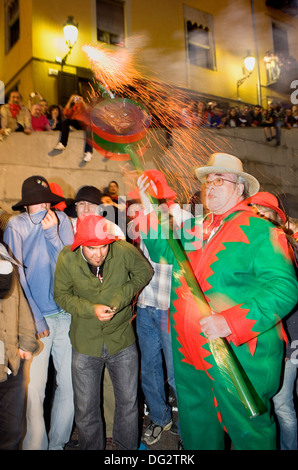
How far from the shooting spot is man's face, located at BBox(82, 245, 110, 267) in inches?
113

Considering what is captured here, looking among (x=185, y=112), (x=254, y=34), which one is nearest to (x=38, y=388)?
(x=185, y=112)

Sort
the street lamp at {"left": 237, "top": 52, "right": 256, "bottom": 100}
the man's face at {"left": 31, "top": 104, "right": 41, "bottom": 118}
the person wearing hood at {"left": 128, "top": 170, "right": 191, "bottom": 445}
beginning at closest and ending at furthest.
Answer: the person wearing hood at {"left": 128, "top": 170, "right": 191, "bottom": 445} → the man's face at {"left": 31, "top": 104, "right": 41, "bottom": 118} → the street lamp at {"left": 237, "top": 52, "right": 256, "bottom": 100}

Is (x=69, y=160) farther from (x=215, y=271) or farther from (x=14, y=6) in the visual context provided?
(x=14, y=6)

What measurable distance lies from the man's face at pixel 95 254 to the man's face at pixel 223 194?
3.02ft

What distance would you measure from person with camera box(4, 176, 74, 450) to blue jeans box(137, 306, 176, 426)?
84cm

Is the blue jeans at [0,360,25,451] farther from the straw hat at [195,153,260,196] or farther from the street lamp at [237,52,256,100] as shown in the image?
the street lamp at [237,52,256,100]

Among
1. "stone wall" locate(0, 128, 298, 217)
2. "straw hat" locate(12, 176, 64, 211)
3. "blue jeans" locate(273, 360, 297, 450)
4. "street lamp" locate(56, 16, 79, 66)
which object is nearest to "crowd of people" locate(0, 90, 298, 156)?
"stone wall" locate(0, 128, 298, 217)

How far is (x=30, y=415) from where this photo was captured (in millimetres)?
2883

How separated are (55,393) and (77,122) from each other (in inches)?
236

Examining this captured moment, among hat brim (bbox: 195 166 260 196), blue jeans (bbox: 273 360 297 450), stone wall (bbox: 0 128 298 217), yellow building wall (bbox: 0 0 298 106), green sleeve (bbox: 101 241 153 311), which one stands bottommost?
blue jeans (bbox: 273 360 297 450)

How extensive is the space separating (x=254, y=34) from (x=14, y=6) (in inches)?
411

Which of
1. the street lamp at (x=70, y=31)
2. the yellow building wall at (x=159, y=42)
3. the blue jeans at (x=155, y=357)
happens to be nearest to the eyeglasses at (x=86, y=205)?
the blue jeans at (x=155, y=357)

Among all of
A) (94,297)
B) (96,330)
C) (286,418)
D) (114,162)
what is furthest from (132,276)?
(114,162)

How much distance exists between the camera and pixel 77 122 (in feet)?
25.4
